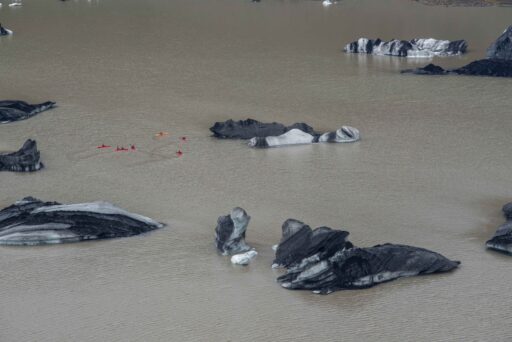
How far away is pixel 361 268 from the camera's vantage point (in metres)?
6.79

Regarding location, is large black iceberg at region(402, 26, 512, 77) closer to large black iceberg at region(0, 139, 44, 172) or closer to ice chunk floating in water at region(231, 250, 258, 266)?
large black iceberg at region(0, 139, 44, 172)

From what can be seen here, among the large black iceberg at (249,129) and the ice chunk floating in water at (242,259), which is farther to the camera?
the large black iceberg at (249,129)

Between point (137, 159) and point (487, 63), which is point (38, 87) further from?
point (487, 63)

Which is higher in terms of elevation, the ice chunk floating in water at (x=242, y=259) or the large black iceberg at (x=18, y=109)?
the large black iceberg at (x=18, y=109)

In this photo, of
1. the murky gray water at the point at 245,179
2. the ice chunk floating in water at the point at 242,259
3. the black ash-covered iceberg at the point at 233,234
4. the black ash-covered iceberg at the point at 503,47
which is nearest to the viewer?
the murky gray water at the point at 245,179

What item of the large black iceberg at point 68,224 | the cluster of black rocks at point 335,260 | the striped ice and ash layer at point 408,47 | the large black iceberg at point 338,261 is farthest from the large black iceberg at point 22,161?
the striped ice and ash layer at point 408,47

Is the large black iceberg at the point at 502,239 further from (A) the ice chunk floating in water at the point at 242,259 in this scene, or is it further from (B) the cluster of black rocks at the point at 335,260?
(A) the ice chunk floating in water at the point at 242,259

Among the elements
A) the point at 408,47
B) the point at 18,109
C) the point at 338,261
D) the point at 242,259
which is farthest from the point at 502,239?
the point at 408,47

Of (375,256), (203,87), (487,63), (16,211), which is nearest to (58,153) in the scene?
(16,211)

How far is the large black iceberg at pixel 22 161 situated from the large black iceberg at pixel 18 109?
78.8 inches

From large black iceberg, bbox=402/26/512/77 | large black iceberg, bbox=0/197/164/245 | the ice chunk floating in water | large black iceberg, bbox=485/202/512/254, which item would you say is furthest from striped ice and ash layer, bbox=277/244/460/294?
large black iceberg, bbox=402/26/512/77

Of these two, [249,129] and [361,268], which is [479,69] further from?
[361,268]

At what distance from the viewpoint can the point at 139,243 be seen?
752 cm

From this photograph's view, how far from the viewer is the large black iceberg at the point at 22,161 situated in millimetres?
9516
